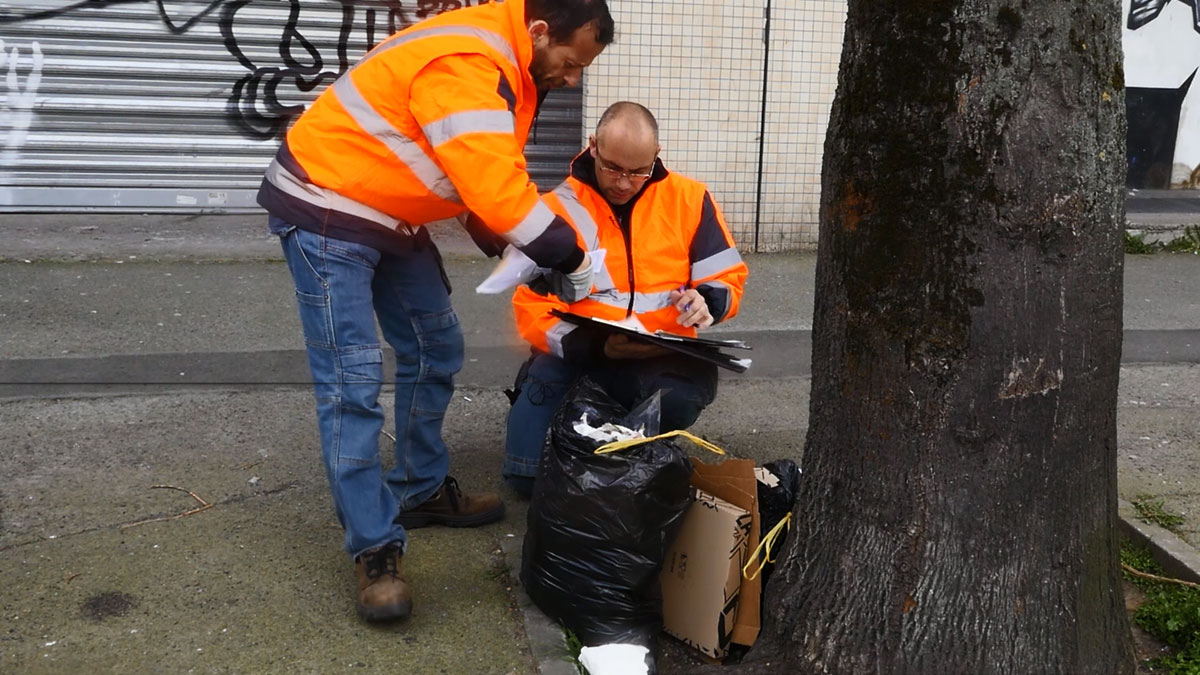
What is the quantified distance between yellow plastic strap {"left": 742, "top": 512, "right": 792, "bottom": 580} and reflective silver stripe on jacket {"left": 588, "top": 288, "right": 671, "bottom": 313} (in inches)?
35.4

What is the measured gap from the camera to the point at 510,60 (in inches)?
117

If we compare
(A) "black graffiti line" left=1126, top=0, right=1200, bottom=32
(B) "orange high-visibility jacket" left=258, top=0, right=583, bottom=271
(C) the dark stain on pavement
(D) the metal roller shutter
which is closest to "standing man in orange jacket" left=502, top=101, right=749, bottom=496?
(B) "orange high-visibility jacket" left=258, top=0, right=583, bottom=271

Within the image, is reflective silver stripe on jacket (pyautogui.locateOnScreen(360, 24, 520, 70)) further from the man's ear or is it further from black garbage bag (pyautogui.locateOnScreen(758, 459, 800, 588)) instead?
black garbage bag (pyautogui.locateOnScreen(758, 459, 800, 588))

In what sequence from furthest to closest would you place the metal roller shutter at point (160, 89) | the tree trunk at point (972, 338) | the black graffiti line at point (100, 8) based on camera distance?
the metal roller shutter at point (160, 89) < the black graffiti line at point (100, 8) < the tree trunk at point (972, 338)

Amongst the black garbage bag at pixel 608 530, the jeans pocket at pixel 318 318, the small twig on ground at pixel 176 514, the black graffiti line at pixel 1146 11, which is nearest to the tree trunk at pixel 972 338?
the black garbage bag at pixel 608 530

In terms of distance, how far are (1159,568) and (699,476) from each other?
1.51m

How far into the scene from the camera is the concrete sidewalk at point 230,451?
9.98ft

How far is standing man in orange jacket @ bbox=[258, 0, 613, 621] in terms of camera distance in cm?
287

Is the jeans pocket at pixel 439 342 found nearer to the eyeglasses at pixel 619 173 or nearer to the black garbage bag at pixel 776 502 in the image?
the eyeglasses at pixel 619 173

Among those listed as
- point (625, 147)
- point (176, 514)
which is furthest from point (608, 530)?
point (176, 514)

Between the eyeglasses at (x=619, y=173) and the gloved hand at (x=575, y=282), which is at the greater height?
the eyeglasses at (x=619, y=173)

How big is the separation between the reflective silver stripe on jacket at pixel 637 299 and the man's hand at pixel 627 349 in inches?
4.3

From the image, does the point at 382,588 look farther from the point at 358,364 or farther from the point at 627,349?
the point at 627,349

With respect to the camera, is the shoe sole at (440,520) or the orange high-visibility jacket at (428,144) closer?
the orange high-visibility jacket at (428,144)
